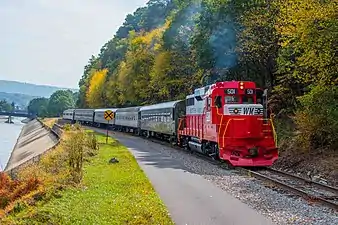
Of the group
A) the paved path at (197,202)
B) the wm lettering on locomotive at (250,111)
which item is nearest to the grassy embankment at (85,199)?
the paved path at (197,202)

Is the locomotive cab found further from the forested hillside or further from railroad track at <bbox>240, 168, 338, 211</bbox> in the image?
the forested hillside

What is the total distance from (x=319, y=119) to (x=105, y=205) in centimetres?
1231

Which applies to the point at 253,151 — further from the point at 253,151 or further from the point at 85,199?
the point at 85,199

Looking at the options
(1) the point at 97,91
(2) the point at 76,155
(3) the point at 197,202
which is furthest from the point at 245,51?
(1) the point at 97,91

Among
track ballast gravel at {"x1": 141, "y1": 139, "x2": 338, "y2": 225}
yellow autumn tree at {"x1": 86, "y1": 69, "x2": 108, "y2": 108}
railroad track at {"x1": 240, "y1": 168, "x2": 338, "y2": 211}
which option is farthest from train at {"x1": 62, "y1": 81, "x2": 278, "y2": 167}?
yellow autumn tree at {"x1": 86, "y1": 69, "x2": 108, "y2": 108}

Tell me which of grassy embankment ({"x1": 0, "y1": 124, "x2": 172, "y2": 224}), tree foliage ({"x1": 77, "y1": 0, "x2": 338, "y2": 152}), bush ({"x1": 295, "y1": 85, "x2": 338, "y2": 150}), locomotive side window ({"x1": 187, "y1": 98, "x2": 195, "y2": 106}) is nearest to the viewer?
grassy embankment ({"x1": 0, "y1": 124, "x2": 172, "y2": 224})

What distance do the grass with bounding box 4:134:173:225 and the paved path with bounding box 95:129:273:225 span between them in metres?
0.40

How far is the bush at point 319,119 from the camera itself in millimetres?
20625

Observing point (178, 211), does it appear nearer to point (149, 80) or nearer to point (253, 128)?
point (253, 128)

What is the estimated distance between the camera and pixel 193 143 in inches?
1126

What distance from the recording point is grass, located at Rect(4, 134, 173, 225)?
37.2ft

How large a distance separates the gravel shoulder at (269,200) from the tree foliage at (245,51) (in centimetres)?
569


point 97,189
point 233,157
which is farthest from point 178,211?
point 233,157

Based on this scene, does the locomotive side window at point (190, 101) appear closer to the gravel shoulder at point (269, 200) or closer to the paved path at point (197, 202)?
the gravel shoulder at point (269, 200)
